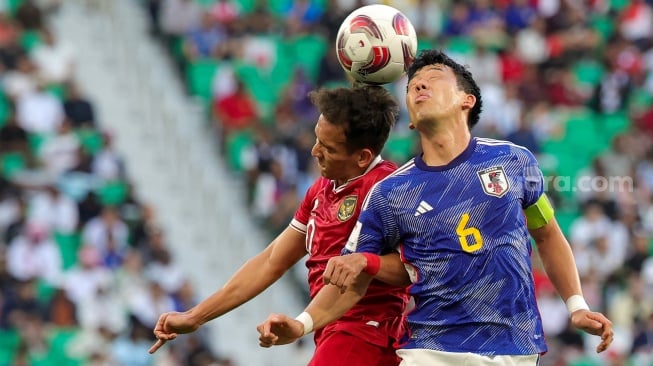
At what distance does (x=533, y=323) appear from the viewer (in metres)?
5.54

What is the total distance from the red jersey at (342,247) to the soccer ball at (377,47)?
16.8 inches

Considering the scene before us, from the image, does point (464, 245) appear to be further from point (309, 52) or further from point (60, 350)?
point (309, 52)

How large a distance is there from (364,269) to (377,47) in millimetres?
1218

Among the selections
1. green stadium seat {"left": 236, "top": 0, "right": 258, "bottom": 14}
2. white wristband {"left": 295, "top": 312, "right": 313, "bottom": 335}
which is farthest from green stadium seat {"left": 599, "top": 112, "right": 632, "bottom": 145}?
white wristband {"left": 295, "top": 312, "right": 313, "bottom": 335}

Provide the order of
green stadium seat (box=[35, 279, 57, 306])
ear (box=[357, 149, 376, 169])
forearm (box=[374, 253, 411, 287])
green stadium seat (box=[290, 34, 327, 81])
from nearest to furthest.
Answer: forearm (box=[374, 253, 411, 287]) < ear (box=[357, 149, 376, 169]) < green stadium seat (box=[35, 279, 57, 306]) < green stadium seat (box=[290, 34, 327, 81])

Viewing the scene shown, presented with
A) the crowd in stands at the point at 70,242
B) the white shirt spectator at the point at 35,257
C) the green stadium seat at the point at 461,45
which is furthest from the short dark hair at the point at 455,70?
the green stadium seat at the point at 461,45

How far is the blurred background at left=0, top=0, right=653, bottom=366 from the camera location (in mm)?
13766

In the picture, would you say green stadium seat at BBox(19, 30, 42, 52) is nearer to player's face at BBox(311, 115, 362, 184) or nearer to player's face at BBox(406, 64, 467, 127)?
player's face at BBox(311, 115, 362, 184)

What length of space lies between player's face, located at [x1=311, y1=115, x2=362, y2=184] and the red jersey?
0.07 meters

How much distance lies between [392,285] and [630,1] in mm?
13444

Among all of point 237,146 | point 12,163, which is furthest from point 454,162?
point 237,146

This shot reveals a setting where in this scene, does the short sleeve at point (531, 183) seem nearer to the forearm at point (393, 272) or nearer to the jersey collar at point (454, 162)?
the jersey collar at point (454, 162)

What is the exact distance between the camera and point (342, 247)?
593cm

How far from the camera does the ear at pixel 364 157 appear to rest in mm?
5980
